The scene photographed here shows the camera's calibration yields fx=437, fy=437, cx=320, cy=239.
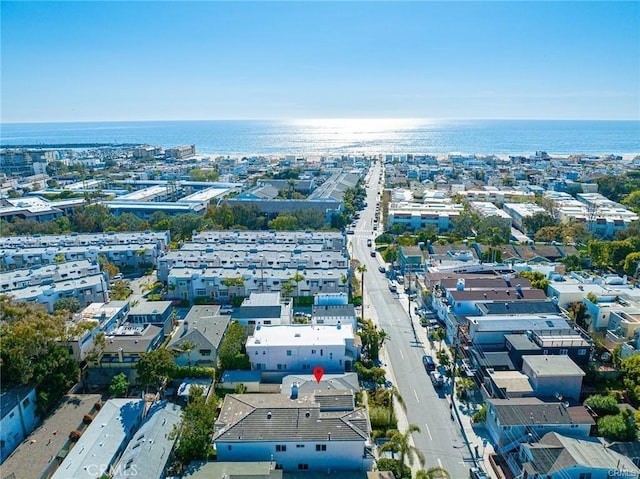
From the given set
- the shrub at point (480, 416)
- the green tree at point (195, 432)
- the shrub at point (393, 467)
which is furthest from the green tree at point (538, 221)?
the green tree at point (195, 432)

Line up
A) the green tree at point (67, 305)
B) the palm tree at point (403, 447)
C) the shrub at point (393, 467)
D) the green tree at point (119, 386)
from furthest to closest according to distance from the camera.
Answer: the green tree at point (67, 305), the green tree at point (119, 386), the shrub at point (393, 467), the palm tree at point (403, 447)

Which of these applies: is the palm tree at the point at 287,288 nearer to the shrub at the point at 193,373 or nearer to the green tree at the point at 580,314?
the shrub at the point at 193,373

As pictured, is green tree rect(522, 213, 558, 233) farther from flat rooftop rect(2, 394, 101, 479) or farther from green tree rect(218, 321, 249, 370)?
flat rooftop rect(2, 394, 101, 479)

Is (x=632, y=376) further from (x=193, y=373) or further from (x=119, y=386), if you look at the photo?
(x=119, y=386)

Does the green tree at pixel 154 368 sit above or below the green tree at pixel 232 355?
above

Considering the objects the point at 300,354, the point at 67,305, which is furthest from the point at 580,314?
the point at 67,305

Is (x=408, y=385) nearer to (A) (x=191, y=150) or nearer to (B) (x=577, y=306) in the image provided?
(B) (x=577, y=306)

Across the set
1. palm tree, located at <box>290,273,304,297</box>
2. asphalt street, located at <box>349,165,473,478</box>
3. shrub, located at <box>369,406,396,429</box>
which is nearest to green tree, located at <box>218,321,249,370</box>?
shrub, located at <box>369,406,396,429</box>

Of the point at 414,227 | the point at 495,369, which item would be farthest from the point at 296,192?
the point at 495,369
